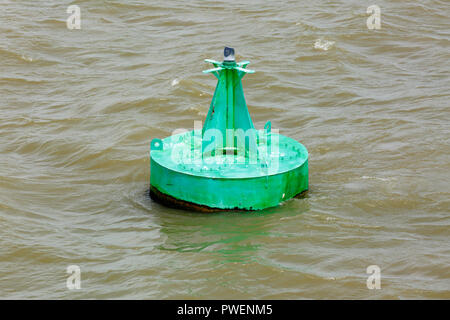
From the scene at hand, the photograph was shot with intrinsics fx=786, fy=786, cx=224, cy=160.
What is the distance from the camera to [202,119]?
12844 millimetres

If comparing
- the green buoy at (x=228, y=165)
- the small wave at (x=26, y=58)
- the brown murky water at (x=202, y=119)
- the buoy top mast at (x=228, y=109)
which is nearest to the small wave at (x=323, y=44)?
the brown murky water at (x=202, y=119)

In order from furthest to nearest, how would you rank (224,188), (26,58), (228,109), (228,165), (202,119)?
(26,58), (202,119), (228,109), (228,165), (224,188)

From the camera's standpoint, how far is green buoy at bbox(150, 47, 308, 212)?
8.72 m

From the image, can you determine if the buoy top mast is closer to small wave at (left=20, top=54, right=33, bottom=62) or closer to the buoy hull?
the buoy hull

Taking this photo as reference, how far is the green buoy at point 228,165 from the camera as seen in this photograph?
28.6 ft

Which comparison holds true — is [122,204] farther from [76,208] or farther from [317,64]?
[317,64]

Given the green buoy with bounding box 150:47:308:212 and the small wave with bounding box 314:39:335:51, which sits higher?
the small wave with bounding box 314:39:335:51

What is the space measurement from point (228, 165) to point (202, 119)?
13.1 ft

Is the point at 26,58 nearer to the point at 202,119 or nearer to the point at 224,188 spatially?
the point at 202,119

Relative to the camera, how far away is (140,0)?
19609 mm

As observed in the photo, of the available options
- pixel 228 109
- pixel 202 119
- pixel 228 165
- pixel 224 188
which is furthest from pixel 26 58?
pixel 224 188

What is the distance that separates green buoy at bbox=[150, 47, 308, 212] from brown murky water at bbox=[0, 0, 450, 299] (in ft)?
0.73

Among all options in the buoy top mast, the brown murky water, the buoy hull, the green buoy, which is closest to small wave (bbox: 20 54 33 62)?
the brown murky water

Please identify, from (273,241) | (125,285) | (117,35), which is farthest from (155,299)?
(117,35)
